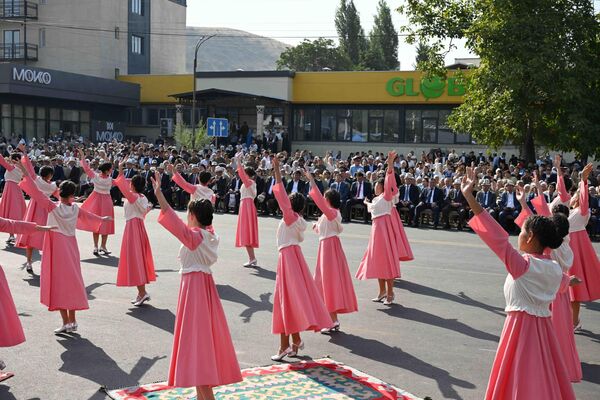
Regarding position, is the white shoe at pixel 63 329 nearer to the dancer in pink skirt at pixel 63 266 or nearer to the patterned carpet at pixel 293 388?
the dancer in pink skirt at pixel 63 266

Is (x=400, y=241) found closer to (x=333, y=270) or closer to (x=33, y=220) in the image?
(x=333, y=270)

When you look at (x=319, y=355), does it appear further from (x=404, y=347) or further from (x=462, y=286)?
(x=462, y=286)

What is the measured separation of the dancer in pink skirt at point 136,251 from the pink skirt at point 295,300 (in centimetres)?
322

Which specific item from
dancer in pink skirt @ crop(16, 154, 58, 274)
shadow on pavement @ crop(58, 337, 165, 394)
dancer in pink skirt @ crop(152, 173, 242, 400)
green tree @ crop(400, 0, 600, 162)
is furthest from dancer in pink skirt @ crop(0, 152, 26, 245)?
green tree @ crop(400, 0, 600, 162)

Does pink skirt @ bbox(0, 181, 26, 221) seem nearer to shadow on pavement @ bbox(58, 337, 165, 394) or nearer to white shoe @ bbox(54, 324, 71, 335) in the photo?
white shoe @ bbox(54, 324, 71, 335)

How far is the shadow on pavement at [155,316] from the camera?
31.5ft

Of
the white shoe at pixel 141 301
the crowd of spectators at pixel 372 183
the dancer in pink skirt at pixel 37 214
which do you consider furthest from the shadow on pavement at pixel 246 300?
the crowd of spectators at pixel 372 183

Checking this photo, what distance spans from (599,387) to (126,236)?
693 cm

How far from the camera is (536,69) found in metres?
24.7

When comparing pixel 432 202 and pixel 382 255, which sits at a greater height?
pixel 432 202

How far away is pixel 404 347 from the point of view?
29.0 feet

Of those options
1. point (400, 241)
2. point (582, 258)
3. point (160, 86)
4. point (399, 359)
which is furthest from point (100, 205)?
point (160, 86)

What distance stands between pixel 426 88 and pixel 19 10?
3232cm

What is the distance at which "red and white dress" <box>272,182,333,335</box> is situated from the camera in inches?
319
